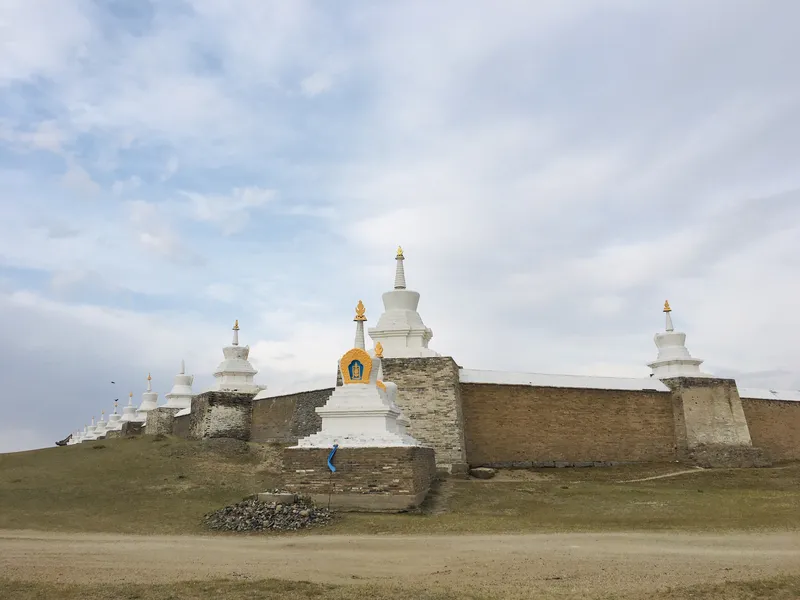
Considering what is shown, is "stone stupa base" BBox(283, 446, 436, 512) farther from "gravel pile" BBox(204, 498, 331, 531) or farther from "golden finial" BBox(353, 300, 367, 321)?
"golden finial" BBox(353, 300, 367, 321)

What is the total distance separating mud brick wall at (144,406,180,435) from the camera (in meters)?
30.9

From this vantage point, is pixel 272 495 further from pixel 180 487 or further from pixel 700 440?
pixel 700 440

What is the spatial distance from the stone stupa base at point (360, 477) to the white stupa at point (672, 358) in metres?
14.5

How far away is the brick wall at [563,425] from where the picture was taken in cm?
1972

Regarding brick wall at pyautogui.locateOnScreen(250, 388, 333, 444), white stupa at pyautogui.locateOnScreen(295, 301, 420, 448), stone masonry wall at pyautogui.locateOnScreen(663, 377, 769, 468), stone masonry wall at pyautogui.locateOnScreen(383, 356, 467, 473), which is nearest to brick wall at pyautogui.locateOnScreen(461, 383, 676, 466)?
stone masonry wall at pyautogui.locateOnScreen(663, 377, 769, 468)

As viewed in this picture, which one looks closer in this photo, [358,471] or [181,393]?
[358,471]

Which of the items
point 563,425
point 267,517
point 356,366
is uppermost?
point 356,366

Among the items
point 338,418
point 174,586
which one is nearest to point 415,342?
point 338,418

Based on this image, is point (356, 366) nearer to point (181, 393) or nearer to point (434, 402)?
point (434, 402)

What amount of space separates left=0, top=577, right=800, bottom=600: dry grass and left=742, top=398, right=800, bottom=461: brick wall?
19.9 meters

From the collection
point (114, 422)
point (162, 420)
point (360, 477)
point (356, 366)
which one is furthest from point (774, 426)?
point (114, 422)

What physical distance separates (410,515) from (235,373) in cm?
1697

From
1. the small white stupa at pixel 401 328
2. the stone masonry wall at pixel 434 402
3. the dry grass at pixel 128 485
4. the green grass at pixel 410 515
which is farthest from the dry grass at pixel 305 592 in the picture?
the small white stupa at pixel 401 328

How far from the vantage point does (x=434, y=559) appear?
8039 millimetres
